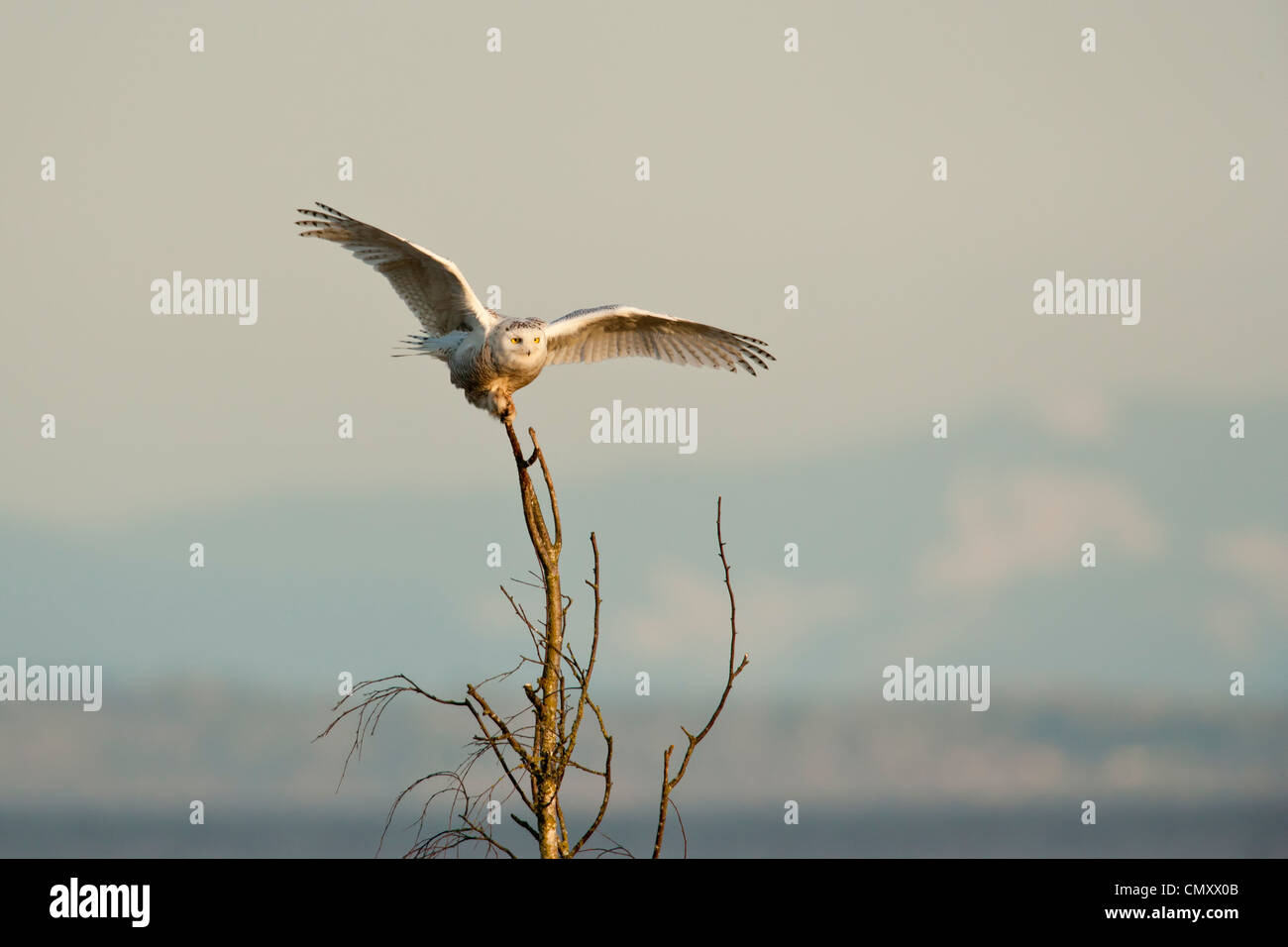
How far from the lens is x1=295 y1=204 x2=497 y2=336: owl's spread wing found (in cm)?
1015

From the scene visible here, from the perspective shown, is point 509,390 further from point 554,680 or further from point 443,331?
point 554,680

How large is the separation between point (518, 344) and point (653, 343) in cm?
181

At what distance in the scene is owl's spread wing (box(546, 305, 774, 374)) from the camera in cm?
1040

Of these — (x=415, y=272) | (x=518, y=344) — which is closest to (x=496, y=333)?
(x=518, y=344)

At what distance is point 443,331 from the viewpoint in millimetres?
10656

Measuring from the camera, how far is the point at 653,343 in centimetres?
1082

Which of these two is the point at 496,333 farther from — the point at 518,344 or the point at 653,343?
the point at 653,343

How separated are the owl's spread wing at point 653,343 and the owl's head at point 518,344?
71 cm

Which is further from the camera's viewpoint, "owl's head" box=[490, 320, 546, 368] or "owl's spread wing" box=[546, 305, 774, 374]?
"owl's spread wing" box=[546, 305, 774, 374]

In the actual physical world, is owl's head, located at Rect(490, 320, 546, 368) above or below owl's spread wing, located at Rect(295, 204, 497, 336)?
below
